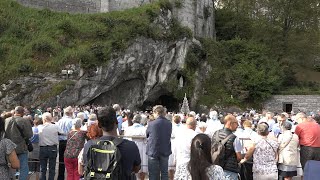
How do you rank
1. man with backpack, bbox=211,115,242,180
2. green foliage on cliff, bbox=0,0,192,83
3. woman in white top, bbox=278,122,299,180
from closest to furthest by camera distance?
man with backpack, bbox=211,115,242,180, woman in white top, bbox=278,122,299,180, green foliage on cliff, bbox=0,0,192,83

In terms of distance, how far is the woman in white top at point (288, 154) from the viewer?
29.9 feet

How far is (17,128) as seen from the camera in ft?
29.2

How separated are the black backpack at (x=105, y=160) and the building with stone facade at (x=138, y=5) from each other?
34827mm

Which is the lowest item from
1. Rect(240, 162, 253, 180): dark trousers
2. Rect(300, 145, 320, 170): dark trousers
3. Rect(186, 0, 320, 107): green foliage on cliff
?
Rect(240, 162, 253, 180): dark trousers

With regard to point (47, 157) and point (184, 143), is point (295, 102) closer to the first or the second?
point (47, 157)

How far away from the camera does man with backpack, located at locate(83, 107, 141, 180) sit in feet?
16.2

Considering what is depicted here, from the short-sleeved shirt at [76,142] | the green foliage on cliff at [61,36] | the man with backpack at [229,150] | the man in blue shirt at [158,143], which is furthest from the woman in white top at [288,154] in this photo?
the green foliage on cliff at [61,36]

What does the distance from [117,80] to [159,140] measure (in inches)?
1039

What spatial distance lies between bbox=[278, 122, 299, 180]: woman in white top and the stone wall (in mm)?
33595

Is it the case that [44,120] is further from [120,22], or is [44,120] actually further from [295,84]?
[295,84]

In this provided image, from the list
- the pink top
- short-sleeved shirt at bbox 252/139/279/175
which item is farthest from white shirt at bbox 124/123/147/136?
the pink top

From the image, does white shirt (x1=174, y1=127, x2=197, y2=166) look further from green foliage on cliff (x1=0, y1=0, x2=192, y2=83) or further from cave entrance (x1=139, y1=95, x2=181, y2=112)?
cave entrance (x1=139, y1=95, x2=181, y2=112)

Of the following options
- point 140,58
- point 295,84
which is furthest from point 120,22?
point 295,84

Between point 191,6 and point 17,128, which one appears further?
point 191,6
